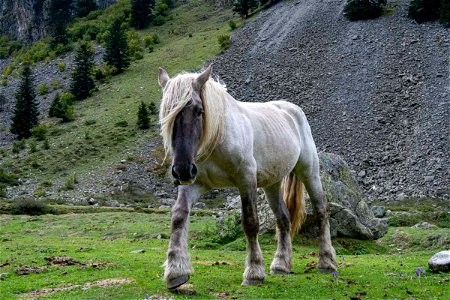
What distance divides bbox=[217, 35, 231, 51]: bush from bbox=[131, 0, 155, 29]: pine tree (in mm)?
30903

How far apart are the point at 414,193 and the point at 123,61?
5242cm

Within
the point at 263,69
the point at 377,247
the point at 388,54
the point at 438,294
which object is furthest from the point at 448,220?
the point at 263,69

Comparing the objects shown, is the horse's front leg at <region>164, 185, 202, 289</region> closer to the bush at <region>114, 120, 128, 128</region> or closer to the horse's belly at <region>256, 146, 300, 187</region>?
the horse's belly at <region>256, 146, 300, 187</region>

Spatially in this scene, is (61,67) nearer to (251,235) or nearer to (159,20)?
(159,20)

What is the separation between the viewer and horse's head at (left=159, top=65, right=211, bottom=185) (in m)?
8.11

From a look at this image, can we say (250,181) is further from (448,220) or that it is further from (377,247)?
(448,220)

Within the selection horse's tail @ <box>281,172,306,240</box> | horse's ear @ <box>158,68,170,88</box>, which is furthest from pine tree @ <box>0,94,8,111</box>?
Answer: horse's ear @ <box>158,68,170,88</box>

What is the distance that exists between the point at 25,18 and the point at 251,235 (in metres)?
128

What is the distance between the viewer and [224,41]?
8069 cm

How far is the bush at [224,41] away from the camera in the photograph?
7969 cm

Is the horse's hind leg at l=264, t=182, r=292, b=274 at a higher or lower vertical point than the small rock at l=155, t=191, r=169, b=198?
higher

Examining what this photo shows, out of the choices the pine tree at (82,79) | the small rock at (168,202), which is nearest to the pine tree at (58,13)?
the pine tree at (82,79)

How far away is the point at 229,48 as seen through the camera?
79.2 metres

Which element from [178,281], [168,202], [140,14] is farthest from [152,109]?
[178,281]
